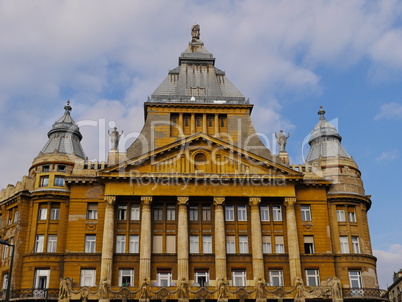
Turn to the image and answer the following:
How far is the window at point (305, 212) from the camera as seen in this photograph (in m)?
57.7

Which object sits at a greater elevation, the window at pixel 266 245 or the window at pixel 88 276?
the window at pixel 266 245

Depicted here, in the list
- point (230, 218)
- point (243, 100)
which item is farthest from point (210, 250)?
point (243, 100)

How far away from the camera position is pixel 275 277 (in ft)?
178

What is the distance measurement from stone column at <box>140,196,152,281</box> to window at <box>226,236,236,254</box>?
8.60m

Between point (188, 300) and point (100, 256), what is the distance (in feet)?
35.8

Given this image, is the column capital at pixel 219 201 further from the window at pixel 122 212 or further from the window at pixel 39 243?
the window at pixel 39 243

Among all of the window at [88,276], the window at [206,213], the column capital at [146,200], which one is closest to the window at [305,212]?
the window at [206,213]

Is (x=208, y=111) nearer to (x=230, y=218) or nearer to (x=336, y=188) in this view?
(x=230, y=218)

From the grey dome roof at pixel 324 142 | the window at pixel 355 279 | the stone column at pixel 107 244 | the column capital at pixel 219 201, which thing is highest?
the grey dome roof at pixel 324 142

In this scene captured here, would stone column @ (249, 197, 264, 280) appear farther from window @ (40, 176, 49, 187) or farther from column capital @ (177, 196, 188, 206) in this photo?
window @ (40, 176, 49, 187)

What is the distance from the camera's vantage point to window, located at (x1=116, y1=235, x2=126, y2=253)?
54.5 metres

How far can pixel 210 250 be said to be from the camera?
Result: 2169 inches

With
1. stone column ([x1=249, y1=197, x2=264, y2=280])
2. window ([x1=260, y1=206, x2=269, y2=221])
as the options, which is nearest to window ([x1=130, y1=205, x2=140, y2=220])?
stone column ([x1=249, y1=197, x2=264, y2=280])

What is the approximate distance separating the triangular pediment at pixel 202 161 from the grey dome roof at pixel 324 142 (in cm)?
830
